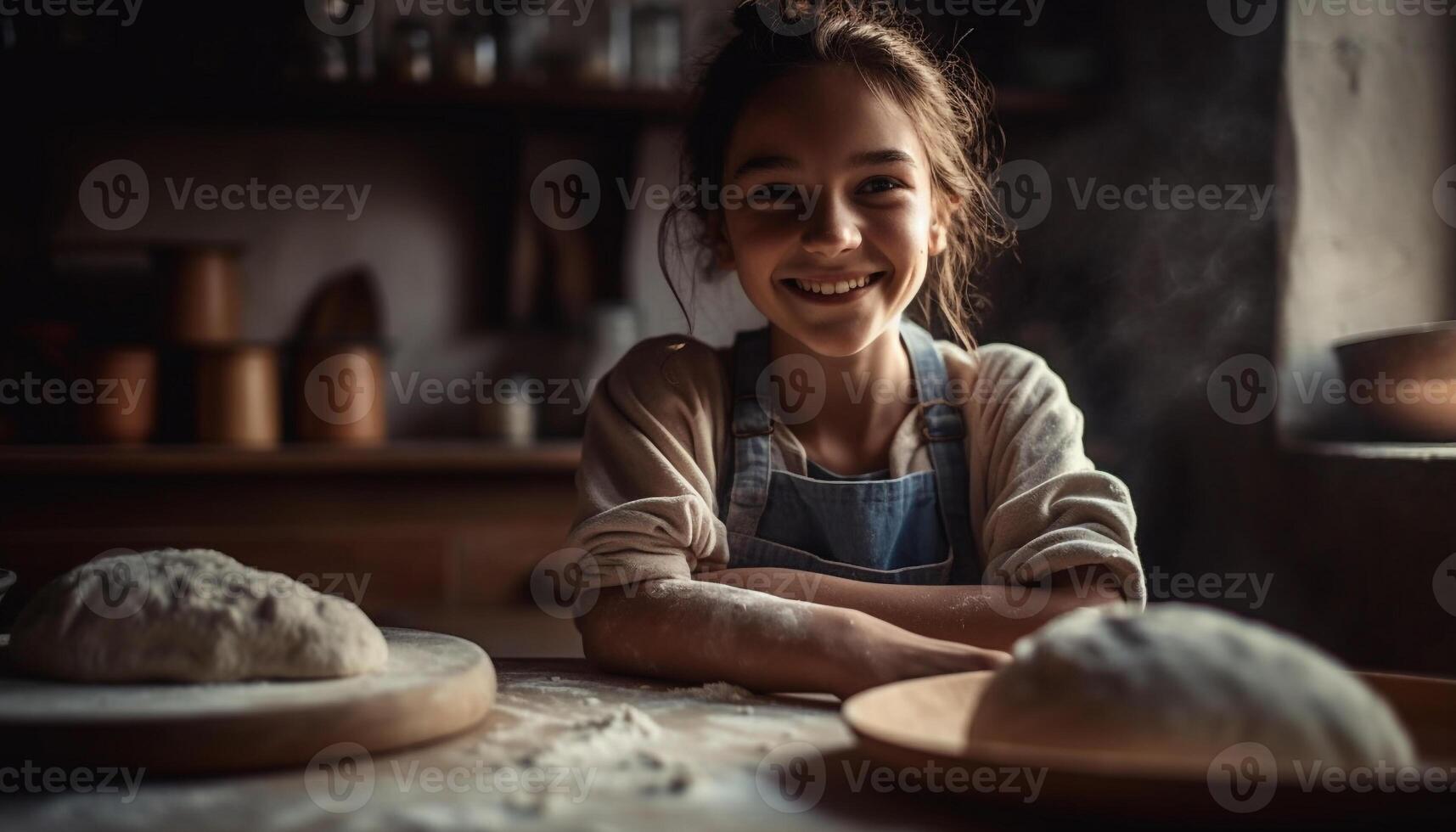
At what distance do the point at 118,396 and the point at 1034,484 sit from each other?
231 cm

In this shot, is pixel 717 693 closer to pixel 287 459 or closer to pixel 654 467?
pixel 654 467

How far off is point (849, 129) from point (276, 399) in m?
2.04

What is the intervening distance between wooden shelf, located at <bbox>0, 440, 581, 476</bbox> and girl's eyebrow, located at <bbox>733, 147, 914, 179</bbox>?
158cm

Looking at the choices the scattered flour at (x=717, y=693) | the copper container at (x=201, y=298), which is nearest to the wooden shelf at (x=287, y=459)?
the copper container at (x=201, y=298)

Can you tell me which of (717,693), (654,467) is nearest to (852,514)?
(654,467)

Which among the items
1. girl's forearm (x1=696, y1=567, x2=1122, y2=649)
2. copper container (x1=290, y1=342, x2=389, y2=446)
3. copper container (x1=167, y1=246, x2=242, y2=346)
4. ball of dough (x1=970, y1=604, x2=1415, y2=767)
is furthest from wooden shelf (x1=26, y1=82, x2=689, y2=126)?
ball of dough (x1=970, y1=604, x2=1415, y2=767)

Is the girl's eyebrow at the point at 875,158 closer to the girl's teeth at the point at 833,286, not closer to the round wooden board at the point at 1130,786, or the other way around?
the girl's teeth at the point at 833,286

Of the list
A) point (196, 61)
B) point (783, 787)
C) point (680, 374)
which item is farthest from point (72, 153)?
point (783, 787)

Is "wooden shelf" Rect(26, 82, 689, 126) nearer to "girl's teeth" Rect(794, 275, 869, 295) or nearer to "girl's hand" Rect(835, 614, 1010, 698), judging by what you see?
"girl's teeth" Rect(794, 275, 869, 295)

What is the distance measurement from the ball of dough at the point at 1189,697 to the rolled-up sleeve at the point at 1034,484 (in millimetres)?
457

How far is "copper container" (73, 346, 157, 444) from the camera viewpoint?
280 cm

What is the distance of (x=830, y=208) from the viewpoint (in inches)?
51.8

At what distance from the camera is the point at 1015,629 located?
1.12m

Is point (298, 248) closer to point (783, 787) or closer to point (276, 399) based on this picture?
point (276, 399)
